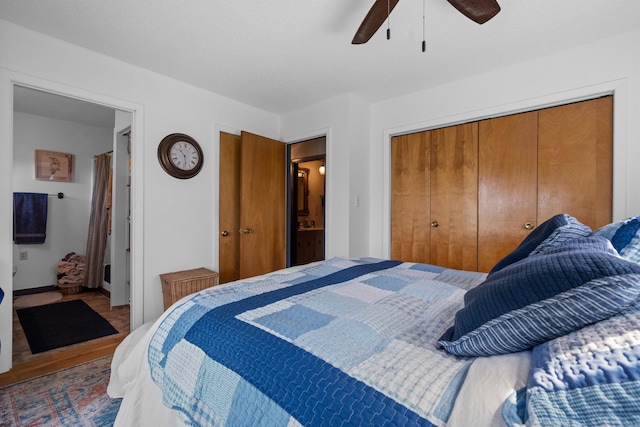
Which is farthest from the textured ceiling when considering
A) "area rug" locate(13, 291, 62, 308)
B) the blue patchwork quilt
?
"area rug" locate(13, 291, 62, 308)

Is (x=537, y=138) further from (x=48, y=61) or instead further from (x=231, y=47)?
(x=48, y=61)

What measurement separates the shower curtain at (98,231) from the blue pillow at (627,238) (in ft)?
15.7

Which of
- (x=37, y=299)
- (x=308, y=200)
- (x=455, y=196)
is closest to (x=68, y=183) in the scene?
(x=37, y=299)

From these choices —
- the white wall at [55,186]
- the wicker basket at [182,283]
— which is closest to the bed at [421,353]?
the wicker basket at [182,283]

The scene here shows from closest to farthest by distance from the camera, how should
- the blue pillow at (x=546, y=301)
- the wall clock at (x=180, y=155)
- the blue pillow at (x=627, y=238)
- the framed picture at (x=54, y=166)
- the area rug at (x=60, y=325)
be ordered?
the blue pillow at (x=546, y=301), the blue pillow at (x=627, y=238), the area rug at (x=60, y=325), the wall clock at (x=180, y=155), the framed picture at (x=54, y=166)

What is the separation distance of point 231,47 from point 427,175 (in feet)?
7.47

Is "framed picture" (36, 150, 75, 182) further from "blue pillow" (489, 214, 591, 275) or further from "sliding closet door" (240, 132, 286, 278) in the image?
"blue pillow" (489, 214, 591, 275)

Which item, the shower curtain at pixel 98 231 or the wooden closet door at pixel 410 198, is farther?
the shower curtain at pixel 98 231

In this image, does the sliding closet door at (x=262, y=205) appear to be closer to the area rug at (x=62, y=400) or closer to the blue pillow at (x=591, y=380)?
the area rug at (x=62, y=400)

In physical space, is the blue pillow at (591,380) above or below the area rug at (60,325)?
above

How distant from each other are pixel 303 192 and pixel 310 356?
16.6ft

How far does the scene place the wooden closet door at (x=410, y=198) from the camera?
3238mm

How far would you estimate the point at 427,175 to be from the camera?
3223mm

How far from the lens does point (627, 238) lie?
907mm
